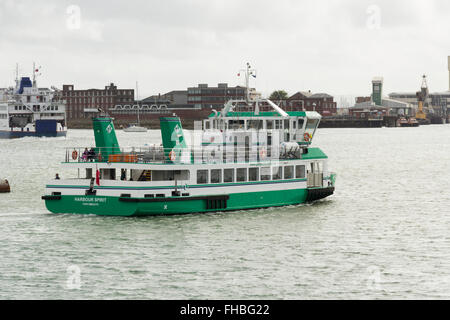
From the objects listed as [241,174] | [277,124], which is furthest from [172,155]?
[277,124]

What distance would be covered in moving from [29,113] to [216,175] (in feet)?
432

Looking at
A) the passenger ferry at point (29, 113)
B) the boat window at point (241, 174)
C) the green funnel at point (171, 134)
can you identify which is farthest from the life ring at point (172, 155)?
the passenger ferry at point (29, 113)

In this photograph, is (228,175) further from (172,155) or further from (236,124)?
(236,124)

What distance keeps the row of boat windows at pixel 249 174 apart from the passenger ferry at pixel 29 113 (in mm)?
122684

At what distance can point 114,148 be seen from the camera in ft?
122

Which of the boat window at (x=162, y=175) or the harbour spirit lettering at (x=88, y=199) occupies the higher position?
the boat window at (x=162, y=175)

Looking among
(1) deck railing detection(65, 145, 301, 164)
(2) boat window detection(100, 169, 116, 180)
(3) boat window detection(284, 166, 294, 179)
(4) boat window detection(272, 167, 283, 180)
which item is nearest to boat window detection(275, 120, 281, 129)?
(1) deck railing detection(65, 145, 301, 164)

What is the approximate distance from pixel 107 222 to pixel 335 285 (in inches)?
548

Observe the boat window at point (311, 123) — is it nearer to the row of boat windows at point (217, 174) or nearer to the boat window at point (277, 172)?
the row of boat windows at point (217, 174)

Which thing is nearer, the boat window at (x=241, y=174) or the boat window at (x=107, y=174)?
the boat window at (x=107, y=174)

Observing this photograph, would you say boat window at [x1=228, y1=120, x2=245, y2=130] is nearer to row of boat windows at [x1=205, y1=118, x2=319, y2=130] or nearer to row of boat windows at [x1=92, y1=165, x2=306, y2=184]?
row of boat windows at [x1=205, y1=118, x2=319, y2=130]

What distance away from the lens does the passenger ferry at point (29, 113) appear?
156875 millimetres

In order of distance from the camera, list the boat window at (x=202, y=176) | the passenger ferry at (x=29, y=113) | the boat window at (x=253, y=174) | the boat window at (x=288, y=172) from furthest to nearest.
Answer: the passenger ferry at (x=29, y=113) → the boat window at (x=288, y=172) → the boat window at (x=253, y=174) → the boat window at (x=202, y=176)
